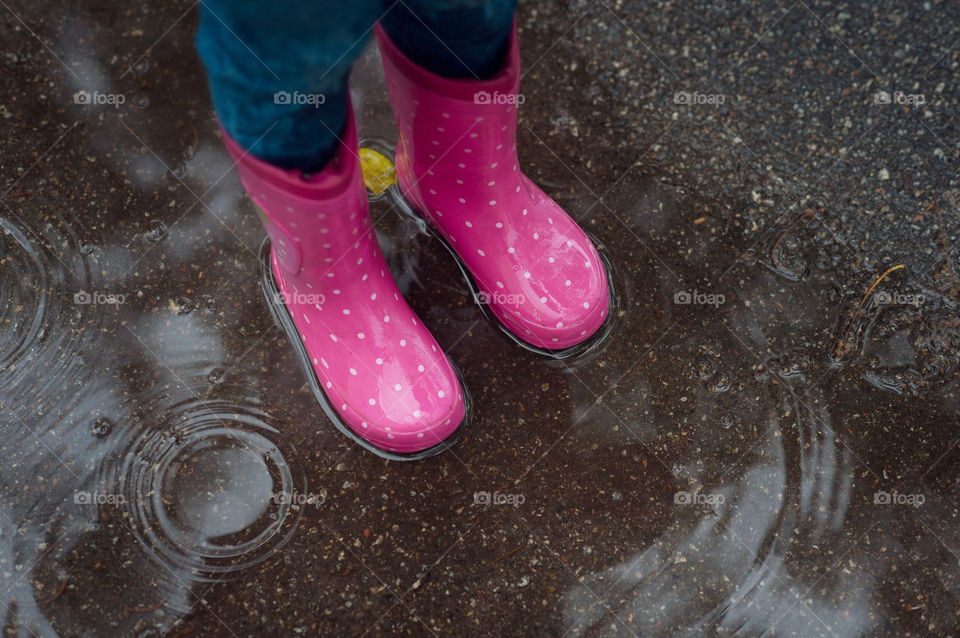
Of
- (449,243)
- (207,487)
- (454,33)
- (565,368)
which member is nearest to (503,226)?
(449,243)

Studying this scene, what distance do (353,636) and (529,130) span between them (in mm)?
1008

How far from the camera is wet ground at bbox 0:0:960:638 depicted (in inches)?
44.8

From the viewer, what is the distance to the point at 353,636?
1.11 meters

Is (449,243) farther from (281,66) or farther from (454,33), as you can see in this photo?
(281,66)

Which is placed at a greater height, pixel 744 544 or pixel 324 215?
pixel 324 215

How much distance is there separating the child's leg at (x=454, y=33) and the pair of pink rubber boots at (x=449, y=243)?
18 mm

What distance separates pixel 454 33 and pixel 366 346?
1.66ft

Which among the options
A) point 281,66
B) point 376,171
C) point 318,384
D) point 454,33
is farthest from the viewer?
point 376,171

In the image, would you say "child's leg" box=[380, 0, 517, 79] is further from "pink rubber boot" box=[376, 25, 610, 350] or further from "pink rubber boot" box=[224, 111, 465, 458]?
"pink rubber boot" box=[224, 111, 465, 458]

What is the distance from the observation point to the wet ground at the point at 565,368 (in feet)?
3.73

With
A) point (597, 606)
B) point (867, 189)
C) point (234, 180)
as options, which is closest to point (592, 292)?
point (597, 606)

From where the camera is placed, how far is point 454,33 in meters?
0.85

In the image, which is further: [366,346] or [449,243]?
[449,243]

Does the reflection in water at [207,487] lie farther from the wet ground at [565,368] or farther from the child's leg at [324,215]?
the child's leg at [324,215]
